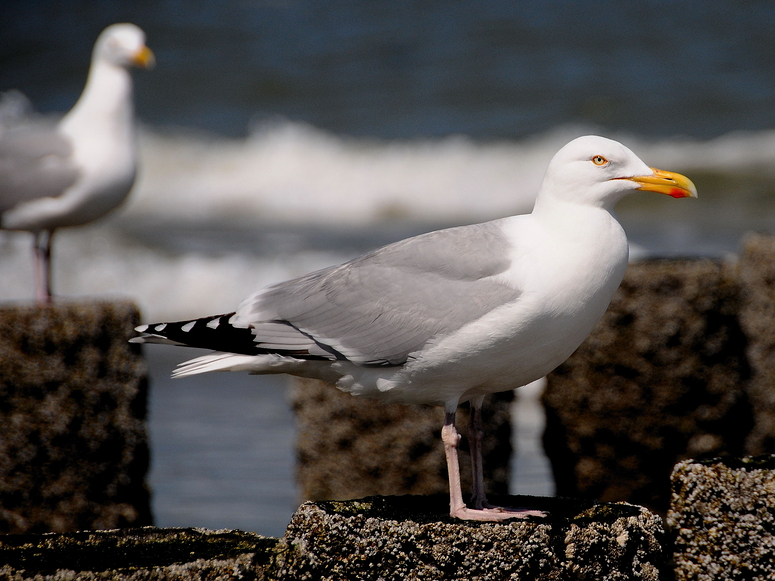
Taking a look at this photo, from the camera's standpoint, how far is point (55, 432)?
4891 mm

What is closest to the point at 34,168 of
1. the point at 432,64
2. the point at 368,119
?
the point at 368,119

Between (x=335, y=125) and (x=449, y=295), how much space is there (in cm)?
1596

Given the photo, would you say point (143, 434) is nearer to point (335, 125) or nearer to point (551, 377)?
point (551, 377)

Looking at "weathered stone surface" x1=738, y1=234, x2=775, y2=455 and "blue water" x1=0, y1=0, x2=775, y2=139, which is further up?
"blue water" x1=0, y1=0, x2=775, y2=139

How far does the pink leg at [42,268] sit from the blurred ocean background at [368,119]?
5190 millimetres

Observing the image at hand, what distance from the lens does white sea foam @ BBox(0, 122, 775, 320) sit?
12508mm

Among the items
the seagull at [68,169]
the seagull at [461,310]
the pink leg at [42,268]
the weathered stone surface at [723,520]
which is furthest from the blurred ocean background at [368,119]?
the weathered stone surface at [723,520]

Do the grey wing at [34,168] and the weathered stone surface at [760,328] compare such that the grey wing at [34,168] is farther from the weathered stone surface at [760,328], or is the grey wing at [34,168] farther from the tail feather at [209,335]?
the weathered stone surface at [760,328]

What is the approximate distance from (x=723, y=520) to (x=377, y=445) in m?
2.23

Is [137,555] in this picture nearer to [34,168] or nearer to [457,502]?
[457,502]

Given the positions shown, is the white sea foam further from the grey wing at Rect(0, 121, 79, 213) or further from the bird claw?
the bird claw

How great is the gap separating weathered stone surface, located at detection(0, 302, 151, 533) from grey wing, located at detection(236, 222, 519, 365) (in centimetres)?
172

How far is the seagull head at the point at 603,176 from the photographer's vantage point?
3.33 metres

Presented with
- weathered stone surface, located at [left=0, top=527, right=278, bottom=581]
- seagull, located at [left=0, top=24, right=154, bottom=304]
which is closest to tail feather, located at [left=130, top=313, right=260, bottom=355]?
weathered stone surface, located at [left=0, top=527, right=278, bottom=581]
